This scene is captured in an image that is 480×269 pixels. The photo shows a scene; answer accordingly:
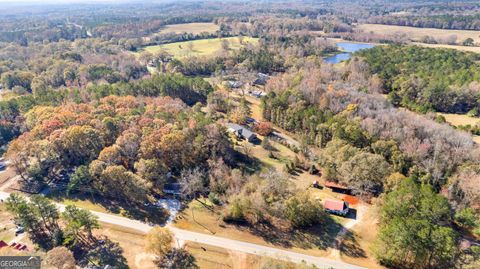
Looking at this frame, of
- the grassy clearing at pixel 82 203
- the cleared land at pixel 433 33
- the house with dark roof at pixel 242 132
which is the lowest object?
the grassy clearing at pixel 82 203

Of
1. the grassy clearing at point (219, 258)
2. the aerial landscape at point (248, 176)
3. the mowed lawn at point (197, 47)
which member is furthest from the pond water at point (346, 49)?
the grassy clearing at point (219, 258)

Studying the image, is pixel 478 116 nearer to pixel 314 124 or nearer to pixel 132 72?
pixel 314 124

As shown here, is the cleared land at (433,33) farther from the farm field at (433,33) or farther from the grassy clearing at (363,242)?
the grassy clearing at (363,242)

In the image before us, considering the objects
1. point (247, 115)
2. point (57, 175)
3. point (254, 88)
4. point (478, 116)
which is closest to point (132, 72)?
point (254, 88)

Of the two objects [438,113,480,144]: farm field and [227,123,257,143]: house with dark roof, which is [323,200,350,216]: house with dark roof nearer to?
[227,123,257,143]: house with dark roof

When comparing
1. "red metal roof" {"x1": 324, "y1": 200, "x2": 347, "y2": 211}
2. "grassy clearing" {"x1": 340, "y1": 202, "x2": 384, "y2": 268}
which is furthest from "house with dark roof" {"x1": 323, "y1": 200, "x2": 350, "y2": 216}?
"grassy clearing" {"x1": 340, "y1": 202, "x2": 384, "y2": 268}
